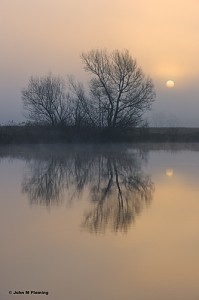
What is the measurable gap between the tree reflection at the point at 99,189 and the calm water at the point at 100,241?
0.02 m

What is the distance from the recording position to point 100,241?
21.3 feet

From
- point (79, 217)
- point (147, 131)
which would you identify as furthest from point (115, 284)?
point (147, 131)

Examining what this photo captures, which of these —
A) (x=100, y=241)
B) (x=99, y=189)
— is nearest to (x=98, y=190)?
(x=99, y=189)

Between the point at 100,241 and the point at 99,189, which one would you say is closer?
the point at 100,241

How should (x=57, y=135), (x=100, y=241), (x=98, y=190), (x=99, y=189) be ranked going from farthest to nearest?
(x=57, y=135) → (x=99, y=189) → (x=98, y=190) → (x=100, y=241)

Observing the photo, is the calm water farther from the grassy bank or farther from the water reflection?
the grassy bank

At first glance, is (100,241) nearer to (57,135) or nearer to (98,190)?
(98,190)

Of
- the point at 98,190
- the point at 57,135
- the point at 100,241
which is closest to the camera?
Result: the point at 100,241

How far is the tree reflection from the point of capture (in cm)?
820

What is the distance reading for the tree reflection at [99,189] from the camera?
8.20m

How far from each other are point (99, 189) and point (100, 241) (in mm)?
5462

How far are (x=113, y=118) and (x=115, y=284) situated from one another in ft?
112

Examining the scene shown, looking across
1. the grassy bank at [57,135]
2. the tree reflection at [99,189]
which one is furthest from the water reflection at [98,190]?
the grassy bank at [57,135]

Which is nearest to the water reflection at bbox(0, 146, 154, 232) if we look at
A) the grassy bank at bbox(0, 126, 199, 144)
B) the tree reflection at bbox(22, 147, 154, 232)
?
the tree reflection at bbox(22, 147, 154, 232)
